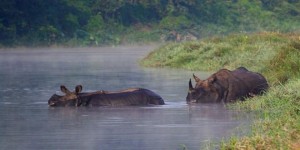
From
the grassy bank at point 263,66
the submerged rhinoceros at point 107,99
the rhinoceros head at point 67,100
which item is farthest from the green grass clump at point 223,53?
the rhinoceros head at point 67,100

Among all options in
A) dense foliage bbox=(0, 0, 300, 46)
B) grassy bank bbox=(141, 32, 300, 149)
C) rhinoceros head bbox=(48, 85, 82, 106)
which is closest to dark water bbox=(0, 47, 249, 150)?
rhinoceros head bbox=(48, 85, 82, 106)

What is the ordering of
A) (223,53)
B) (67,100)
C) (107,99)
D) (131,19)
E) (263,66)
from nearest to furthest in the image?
(107,99) < (67,100) < (263,66) < (223,53) < (131,19)

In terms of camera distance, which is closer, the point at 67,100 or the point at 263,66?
the point at 67,100

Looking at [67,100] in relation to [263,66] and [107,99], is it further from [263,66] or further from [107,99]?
[263,66]

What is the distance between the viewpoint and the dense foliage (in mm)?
62688

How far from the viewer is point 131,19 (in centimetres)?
7000

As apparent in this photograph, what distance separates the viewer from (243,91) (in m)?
19.3

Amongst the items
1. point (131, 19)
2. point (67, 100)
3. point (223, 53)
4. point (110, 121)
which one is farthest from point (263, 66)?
point (131, 19)

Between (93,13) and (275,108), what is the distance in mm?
53572

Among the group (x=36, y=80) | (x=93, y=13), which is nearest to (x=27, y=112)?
(x=36, y=80)

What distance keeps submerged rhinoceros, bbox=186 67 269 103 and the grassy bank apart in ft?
1.15

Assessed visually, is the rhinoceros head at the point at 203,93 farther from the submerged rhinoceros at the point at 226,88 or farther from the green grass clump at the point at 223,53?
the green grass clump at the point at 223,53

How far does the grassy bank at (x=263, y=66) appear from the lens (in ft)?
40.9

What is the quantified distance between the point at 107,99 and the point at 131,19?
50.8 metres
